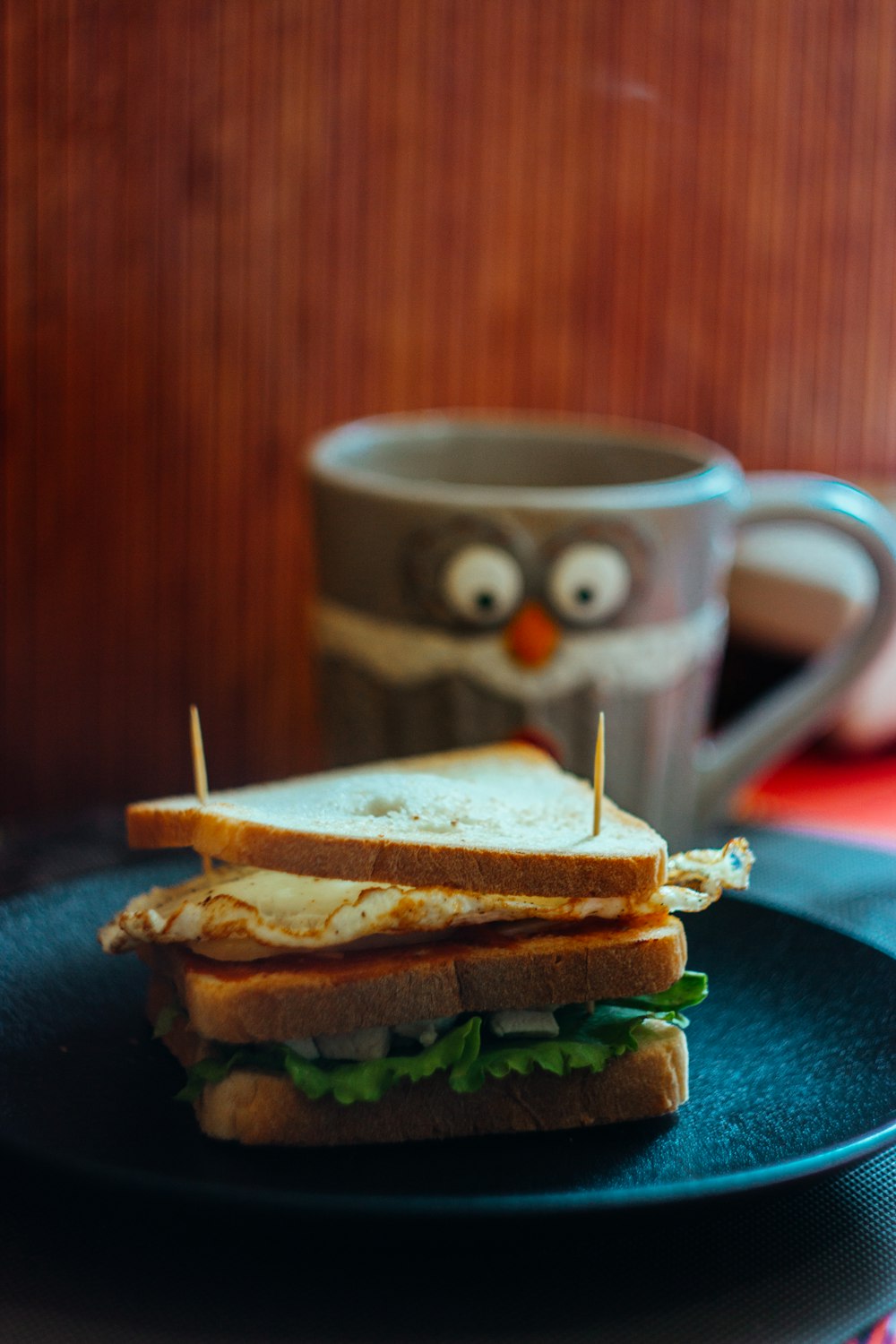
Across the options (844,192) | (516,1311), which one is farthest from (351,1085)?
(844,192)

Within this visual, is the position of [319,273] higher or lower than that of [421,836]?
higher

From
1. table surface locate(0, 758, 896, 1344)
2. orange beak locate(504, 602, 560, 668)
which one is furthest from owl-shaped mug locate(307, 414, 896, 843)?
table surface locate(0, 758, 896, 1344)

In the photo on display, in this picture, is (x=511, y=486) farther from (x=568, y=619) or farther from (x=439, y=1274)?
(x=439, y=1274)

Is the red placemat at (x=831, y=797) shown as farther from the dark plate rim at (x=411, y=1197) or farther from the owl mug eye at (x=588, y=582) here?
the dark plate rim at (x=411, y=1197)

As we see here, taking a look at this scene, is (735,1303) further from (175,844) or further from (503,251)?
(503,251)

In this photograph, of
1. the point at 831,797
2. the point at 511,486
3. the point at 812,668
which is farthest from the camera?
the point at 831,797

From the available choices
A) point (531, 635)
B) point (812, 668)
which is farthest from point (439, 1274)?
point (812, 668)

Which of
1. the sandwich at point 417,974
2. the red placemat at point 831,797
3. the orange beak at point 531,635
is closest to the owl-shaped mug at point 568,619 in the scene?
the orange beak at point 531,635
